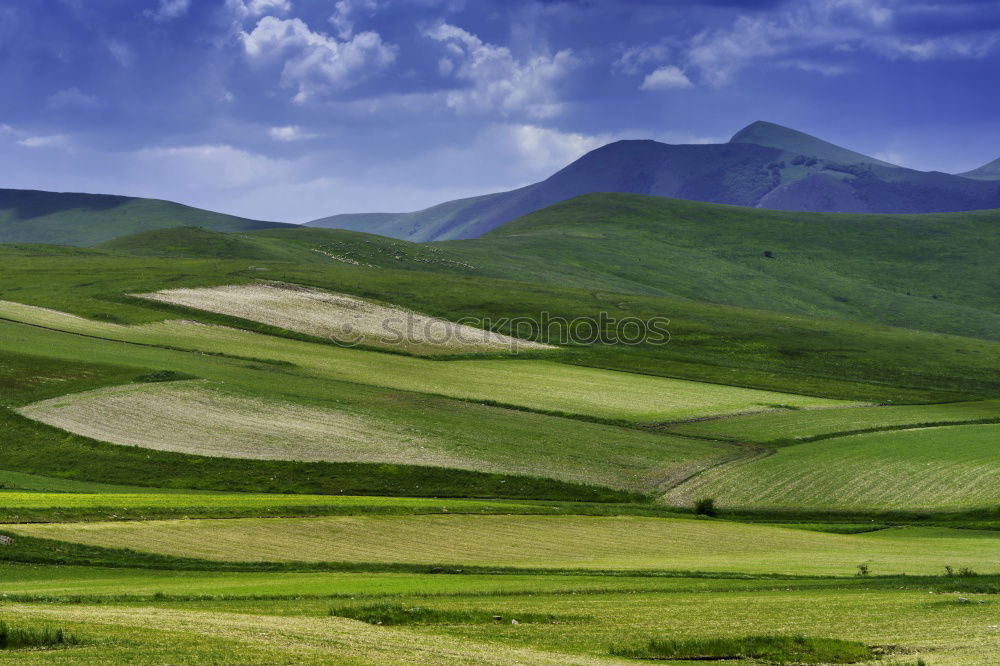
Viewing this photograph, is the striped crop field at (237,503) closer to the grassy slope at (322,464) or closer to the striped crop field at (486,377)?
the grassy slope at (322,464)

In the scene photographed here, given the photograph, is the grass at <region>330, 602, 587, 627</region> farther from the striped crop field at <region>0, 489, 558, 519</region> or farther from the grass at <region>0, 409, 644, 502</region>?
the grass at <region>0, 409, 644, 502</region>

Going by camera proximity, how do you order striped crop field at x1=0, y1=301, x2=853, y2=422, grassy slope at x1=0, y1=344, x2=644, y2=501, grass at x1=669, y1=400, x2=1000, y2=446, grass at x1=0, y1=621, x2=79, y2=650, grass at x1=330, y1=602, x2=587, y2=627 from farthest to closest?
striped crop field at x1=0, y1=301, x2=853, y2=422 < grass at x1=669, y1=400, x2=1000, y2=446 < grassy slope at x1=0, y1=344, x2=644, y2=501 < grass at x1=330, y1=602, x2=587, y2=627 < grass at x1=0, y1=621, x2=79, y2=650

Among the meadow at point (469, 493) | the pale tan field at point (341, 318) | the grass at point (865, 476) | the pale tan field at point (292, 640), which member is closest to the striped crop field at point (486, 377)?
the meadow at point (469, 493)

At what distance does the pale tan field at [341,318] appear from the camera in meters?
116

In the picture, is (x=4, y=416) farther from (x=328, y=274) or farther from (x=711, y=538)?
(x=328, y=274)

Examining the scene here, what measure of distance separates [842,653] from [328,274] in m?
137

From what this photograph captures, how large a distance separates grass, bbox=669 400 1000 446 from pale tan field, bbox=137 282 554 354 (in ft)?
124

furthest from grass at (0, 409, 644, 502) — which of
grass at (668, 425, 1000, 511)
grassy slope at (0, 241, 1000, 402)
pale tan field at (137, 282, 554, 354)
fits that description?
grassy slope at (0, 241, 1000, 402)

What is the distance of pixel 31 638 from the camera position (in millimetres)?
24406

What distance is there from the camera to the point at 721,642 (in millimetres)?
27344

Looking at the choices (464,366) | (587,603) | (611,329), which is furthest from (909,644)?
(611,329)

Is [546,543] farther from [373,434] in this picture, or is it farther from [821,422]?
[821,422]

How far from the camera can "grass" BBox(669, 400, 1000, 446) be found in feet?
255

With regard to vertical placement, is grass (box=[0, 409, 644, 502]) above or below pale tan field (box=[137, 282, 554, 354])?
below
